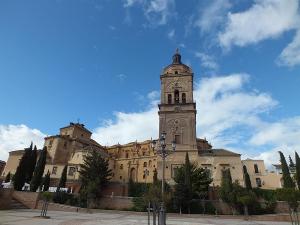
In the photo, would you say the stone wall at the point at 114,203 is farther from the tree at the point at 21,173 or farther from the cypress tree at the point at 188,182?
the tree at the point at 21,173

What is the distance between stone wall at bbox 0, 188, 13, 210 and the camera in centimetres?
2278

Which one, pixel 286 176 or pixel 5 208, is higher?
pixel 286 176

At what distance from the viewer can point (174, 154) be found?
36.1 m

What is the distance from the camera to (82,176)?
30.3 metres

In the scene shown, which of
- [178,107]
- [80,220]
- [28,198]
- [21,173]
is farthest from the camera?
[178,107]

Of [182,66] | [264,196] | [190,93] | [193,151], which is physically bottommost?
[264,196]

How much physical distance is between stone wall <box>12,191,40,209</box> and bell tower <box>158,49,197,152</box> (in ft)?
61.3

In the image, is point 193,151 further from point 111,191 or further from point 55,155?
point 55,155

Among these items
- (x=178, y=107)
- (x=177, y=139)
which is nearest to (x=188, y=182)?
(x=177, y=139)

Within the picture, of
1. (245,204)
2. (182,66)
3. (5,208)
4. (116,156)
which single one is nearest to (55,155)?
(116,156)

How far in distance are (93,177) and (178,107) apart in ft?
55.1

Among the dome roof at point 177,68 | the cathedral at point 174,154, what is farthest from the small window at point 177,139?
the dome roof at point 177,68

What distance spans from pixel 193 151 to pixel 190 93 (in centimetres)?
952

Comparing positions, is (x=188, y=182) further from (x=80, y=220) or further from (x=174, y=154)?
(x=80, y=220)
